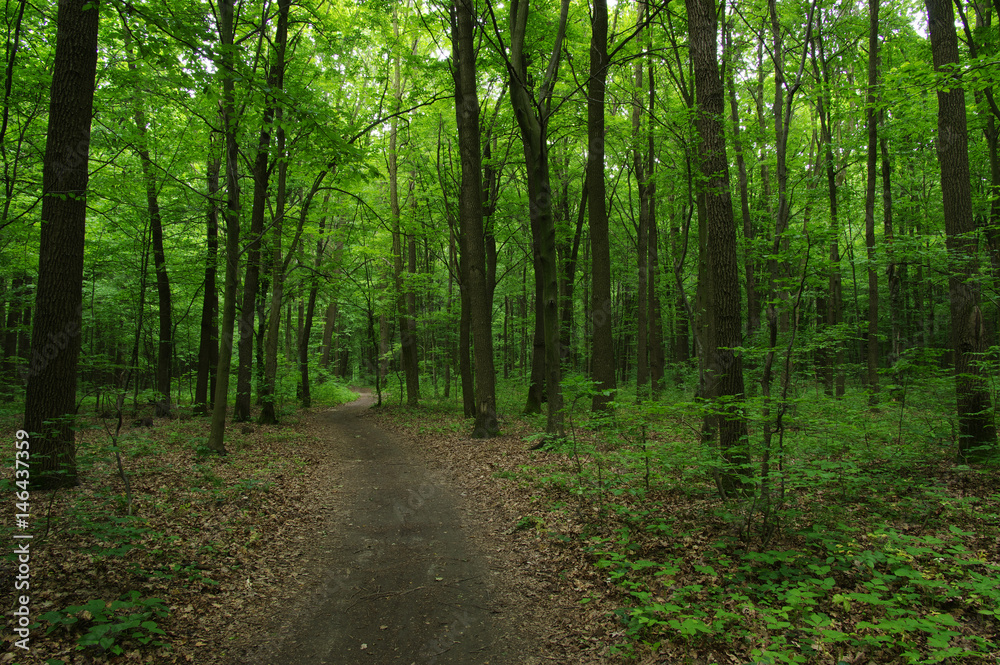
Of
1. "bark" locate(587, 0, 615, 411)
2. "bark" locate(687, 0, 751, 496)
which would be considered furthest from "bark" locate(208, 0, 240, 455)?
"bark" locate(687, 0, 751, 496)

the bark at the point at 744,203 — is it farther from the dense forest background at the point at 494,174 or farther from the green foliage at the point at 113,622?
the green foliage at the point at 113,622

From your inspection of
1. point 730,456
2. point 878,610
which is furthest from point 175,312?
point 878,610

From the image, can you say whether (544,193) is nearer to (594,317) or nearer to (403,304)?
(594,317)

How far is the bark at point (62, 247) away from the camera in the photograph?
18.2 feet

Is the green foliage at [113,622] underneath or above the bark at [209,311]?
underneath

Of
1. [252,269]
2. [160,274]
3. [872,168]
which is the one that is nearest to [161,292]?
[160,274]

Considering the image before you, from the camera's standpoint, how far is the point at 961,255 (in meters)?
6.72

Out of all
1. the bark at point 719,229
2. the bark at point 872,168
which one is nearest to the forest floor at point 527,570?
the bark at point 719,229

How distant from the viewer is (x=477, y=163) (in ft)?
39.3

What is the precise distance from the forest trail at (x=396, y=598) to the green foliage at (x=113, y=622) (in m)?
0.91

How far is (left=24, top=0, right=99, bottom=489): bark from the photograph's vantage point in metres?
5.55

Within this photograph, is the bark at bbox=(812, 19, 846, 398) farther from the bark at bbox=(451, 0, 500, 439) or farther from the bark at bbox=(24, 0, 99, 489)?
the bark at bbox=(24, 0, 99, 489)

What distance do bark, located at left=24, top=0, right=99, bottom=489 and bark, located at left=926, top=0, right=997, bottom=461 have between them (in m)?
12.1

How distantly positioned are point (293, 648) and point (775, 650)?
3.90m
